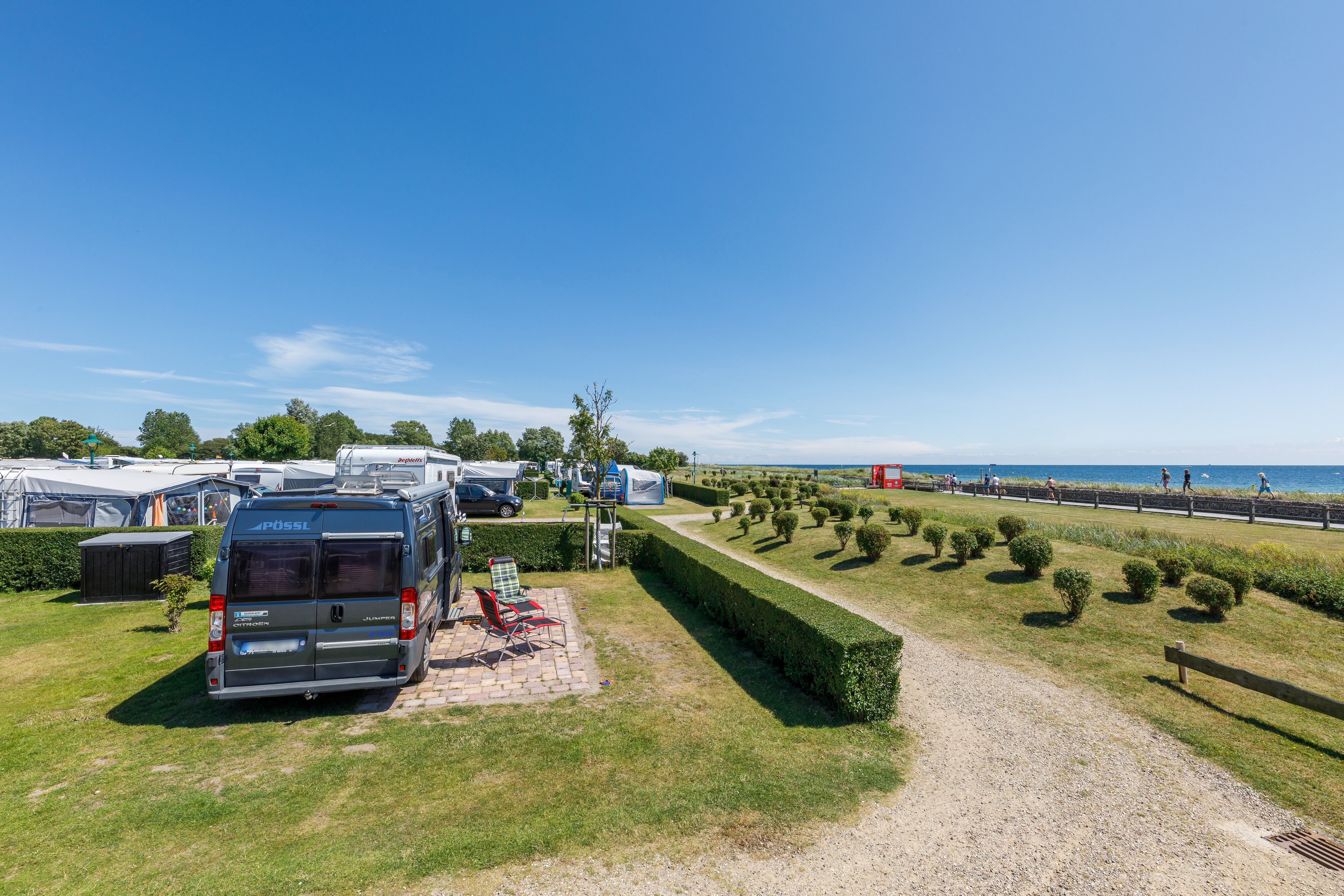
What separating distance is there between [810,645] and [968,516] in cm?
1633

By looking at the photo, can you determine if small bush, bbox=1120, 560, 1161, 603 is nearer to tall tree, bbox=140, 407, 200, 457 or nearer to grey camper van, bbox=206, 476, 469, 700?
grey camper van, bbox=206, 476, 469, 700

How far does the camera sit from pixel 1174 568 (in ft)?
33.0

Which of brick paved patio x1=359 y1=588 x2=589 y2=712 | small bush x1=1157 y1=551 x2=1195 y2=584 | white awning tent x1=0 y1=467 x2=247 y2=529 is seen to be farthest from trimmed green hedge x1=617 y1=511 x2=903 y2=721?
white awning tent x1=0 y1=467 x2=247 y2=529

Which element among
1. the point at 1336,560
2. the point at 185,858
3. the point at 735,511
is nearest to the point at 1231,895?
the point at 185,858

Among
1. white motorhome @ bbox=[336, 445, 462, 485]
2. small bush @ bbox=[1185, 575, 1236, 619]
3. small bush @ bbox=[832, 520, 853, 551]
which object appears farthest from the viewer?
white motorhome @ bbox=[336, 445, 462, 485]

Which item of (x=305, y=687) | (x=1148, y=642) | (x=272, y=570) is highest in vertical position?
(x=272, y=570)

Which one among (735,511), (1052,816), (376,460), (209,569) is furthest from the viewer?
(735,511)

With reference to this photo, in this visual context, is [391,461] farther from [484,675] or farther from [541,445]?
[541,445]

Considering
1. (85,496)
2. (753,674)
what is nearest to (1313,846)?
(753,674)

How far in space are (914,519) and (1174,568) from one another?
21.3 ft

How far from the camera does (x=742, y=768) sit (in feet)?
16.7

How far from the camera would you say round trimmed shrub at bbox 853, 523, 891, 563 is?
47.3ft

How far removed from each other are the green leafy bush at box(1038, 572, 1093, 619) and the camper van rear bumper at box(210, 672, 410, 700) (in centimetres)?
1110

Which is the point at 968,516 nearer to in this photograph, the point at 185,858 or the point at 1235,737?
the point at 1235,737
